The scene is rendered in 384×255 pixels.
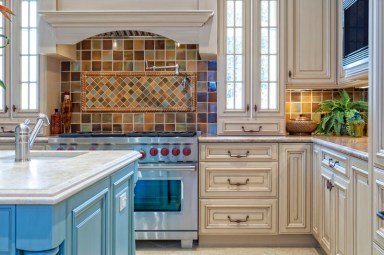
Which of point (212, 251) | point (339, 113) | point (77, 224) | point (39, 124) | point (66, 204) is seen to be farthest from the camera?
point (339, 113)

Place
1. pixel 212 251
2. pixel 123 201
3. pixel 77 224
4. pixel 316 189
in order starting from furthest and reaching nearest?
pixel 212 251
pixel 316 189
pixel 123 201
pixel 77 224

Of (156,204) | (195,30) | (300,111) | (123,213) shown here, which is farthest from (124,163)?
(300,111)

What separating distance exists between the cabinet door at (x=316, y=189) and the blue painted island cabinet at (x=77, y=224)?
1.58 metres

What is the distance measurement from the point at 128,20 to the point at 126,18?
0.08 feet

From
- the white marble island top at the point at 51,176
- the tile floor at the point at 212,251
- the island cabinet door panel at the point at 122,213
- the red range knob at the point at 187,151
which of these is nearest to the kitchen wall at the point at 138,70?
the red range knob at the point at 187,151

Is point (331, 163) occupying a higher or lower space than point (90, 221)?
higher

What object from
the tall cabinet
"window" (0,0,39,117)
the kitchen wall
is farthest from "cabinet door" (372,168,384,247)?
"window" (0,0,39,117)

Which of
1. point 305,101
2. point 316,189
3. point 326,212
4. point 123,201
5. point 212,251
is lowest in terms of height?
point 212,251

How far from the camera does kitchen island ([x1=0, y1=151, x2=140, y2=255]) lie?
1133mm

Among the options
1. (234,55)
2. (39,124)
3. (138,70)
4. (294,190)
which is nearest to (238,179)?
(294,190)

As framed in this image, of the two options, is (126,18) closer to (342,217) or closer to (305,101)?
(305,101)

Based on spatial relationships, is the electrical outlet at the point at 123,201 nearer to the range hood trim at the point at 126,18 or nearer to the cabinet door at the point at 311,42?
the range hood trim at the point at 126,18

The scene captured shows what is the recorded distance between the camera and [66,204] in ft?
4.12

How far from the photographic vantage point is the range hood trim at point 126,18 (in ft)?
11.1
